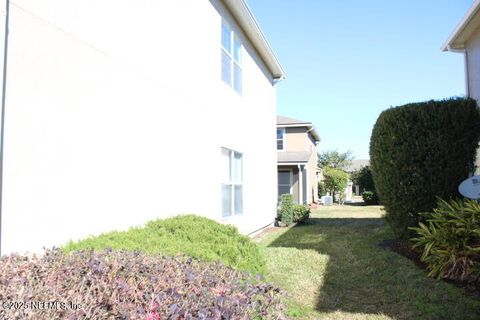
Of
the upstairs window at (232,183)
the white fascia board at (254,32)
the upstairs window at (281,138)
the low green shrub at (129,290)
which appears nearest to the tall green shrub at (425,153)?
the upstairs window at (232,183)

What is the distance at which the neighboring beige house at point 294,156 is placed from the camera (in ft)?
75.8

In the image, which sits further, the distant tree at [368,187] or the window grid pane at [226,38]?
the distant tree at [368,187]

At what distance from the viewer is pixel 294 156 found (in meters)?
23.3

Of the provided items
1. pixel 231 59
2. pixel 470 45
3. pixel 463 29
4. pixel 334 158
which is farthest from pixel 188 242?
pixel 334 158

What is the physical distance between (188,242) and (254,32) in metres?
8.71

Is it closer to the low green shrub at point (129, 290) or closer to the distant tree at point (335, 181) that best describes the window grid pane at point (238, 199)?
the low green shrub at point (129, 290)

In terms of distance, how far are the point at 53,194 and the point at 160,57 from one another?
11.3 ft

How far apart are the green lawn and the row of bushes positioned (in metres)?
4.82

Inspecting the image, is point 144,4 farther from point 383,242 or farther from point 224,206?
point 383,242

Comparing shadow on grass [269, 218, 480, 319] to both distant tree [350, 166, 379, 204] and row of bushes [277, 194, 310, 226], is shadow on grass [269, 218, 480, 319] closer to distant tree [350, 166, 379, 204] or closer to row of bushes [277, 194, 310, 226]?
row of bushes [277, 194, 310, 226]

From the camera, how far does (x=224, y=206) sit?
9828 mm

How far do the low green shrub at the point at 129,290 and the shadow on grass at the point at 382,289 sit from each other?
361 cm

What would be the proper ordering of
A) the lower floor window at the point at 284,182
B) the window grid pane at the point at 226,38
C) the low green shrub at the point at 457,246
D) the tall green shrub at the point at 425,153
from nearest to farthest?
the low green shrub at the point at 457,246, the tall green shrub at the point at 425,153, the window grid pane at the point at 226,38, the lower floor window at the point at 284,182

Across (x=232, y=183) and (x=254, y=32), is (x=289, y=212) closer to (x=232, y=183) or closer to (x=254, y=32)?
(x=232, y=183)
